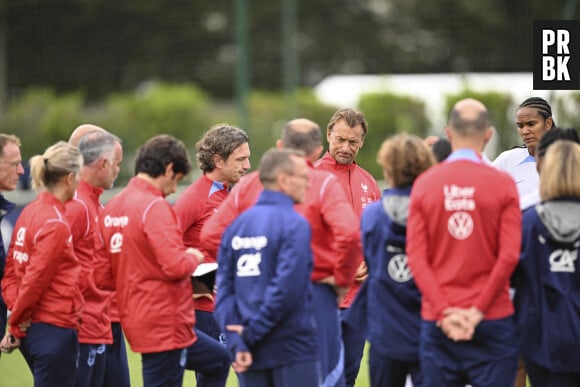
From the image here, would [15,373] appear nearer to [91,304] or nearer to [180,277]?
[91,304]

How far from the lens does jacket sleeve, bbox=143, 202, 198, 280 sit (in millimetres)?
6000

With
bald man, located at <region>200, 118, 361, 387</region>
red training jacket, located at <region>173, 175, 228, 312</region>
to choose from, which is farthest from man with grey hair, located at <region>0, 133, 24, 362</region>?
bald man, located at <region>200, 118, 361, 387</region>

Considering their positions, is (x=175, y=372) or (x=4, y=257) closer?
(x=175, y=372)

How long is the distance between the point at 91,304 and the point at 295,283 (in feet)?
6.01

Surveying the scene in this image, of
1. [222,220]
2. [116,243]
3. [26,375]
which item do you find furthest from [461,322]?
[26,375]

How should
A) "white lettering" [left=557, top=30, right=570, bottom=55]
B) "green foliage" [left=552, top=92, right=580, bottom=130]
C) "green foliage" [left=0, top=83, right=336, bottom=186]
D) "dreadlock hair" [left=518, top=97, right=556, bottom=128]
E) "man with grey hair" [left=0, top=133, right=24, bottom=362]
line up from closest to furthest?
"man with grey hair" [left=0, top=133, right=24, bottom=362] → "dreadlock hair" [left=518, top=97, right=556, bottom=128] → "white lettering" [left=557, top=30, right=570, bottom=55] → "green foliage" [left=552, top=92, right=580, bottom=130] → "green foliage" [left=0, top=83, right=336, bottom=186]

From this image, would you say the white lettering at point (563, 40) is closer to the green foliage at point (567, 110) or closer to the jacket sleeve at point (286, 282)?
the jacket sleeve at point (286, 282)

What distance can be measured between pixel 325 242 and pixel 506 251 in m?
1.06

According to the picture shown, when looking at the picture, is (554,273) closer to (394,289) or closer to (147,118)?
(394,289)

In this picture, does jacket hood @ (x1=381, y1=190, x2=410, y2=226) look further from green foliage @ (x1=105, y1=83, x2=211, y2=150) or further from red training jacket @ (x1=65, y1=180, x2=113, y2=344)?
green foliage @ (x1=105, y1=83, x2=211, y2=150)

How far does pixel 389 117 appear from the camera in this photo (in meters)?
18.3

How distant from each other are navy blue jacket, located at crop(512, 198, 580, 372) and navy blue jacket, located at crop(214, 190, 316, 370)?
1.19 metres

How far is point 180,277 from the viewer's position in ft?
19.9

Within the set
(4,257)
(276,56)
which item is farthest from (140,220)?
(276,56)
